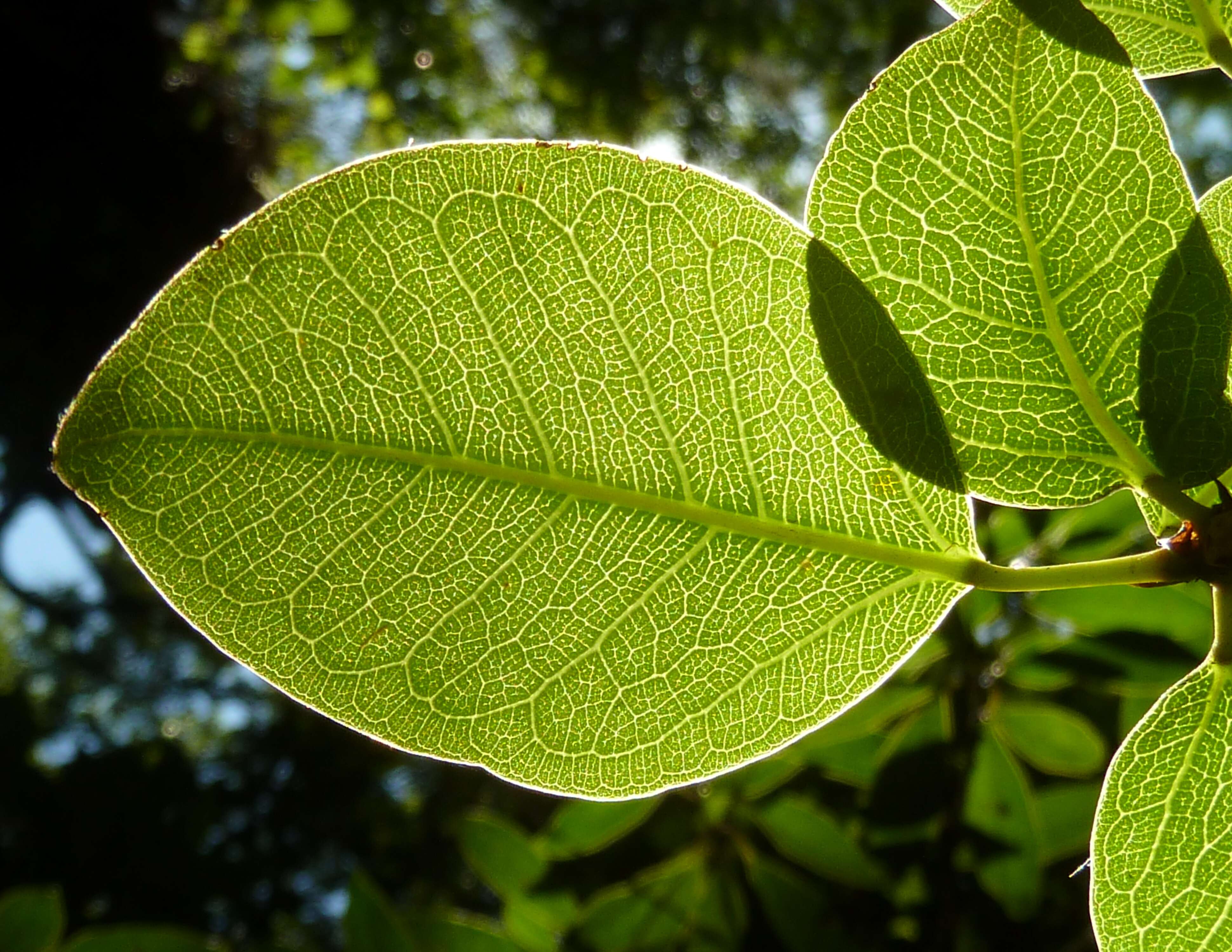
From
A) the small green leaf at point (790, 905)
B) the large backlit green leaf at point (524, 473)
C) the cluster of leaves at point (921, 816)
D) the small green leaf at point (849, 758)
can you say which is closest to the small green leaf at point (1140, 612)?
the cluster of leaves at point (921, 816)

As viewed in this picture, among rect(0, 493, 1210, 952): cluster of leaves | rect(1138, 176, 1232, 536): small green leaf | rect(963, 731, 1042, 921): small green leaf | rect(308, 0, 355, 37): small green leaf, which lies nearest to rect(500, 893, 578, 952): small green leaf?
rect(0, 493, 1210, 952): cluster of leaves

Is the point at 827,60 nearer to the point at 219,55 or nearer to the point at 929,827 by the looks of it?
the point at 219,55

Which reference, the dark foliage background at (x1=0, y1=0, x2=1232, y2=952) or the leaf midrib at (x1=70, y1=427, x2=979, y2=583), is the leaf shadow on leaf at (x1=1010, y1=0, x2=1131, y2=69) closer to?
the leaf midrib at (x1=70, y1=427, x2=979, y2=583)

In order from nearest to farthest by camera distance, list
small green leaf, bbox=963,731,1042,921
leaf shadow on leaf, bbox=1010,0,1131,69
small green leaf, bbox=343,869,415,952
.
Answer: leaf shadow on leaf, bbox=1010,0,1131,69
small green leaf, bbox=343,869,415,952
small green leaf, bbox=963,731,1042,921

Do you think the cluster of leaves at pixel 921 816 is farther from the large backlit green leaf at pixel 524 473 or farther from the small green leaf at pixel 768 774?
the large backlit green leaf at pixel 524 473

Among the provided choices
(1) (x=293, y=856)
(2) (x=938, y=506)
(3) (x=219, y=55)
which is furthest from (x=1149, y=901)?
(3) (x=219, y=55)
